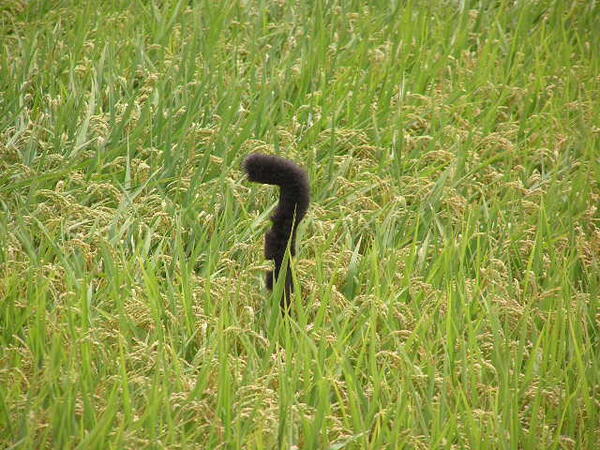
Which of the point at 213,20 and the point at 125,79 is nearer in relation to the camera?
the point at 125,79

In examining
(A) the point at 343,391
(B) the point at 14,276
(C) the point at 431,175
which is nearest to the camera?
(A) the point at 343,391

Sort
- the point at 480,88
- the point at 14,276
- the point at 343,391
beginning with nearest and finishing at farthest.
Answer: the point at 343,391, the point at 14,276, the point at 480,88

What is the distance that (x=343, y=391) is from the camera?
2.96 meters

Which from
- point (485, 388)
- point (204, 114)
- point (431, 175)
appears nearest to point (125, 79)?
point (204, 114)

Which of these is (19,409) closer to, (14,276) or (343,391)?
(14,276)

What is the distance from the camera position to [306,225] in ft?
12.3

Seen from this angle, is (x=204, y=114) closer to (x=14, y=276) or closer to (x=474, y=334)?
(x=14, y=276)

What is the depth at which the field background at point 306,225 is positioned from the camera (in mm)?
2838

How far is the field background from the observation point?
2838mm

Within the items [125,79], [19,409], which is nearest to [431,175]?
[125,79]

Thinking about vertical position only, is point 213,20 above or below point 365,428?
above

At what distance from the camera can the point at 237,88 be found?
4598 mm

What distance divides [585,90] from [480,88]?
1.91ft

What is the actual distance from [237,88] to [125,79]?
54 centimetres
